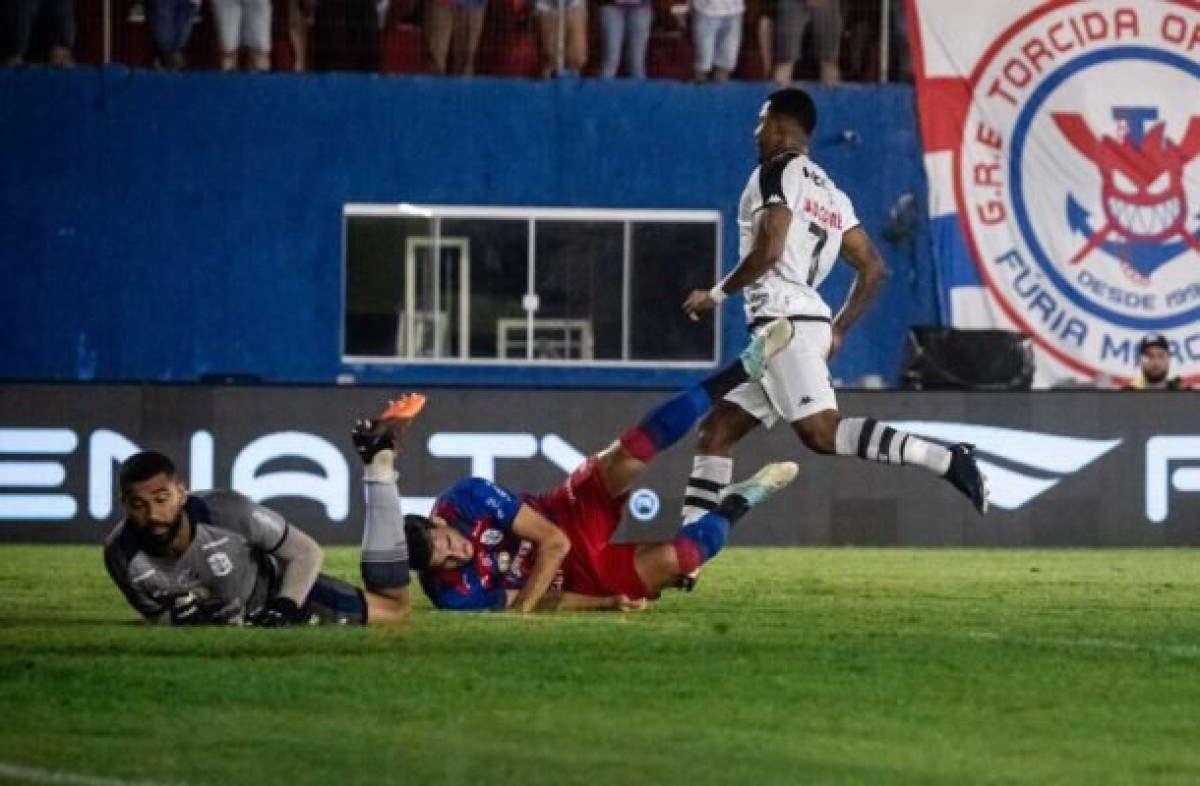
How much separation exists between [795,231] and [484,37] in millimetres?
13406

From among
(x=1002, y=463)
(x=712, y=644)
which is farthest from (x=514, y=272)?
(x=712, y=644)

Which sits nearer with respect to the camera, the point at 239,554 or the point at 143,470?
the point at 143,470

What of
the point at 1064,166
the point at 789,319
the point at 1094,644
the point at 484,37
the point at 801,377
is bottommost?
the point at 1094,644

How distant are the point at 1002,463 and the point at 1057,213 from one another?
6029mm

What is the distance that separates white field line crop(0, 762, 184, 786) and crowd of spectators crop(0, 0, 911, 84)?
1792cm

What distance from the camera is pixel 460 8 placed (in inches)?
1031

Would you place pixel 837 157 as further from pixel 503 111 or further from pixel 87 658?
pixel 87 658

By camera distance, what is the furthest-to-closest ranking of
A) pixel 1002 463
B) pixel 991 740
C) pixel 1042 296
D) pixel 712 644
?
pixel 1042 296, pixel 1002 463, pixel 712 644, pixel 991 740

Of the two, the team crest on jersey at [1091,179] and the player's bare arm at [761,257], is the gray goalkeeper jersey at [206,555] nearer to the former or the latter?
the player's bare arm at [761,257]

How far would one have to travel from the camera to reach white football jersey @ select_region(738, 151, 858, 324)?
14.0 m

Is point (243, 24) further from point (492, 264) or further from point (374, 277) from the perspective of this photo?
point (492, 264)

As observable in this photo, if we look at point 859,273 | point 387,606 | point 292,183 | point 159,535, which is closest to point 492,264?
point 292,183

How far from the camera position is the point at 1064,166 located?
26359 millimetres

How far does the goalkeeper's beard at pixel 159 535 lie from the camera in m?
11.7
